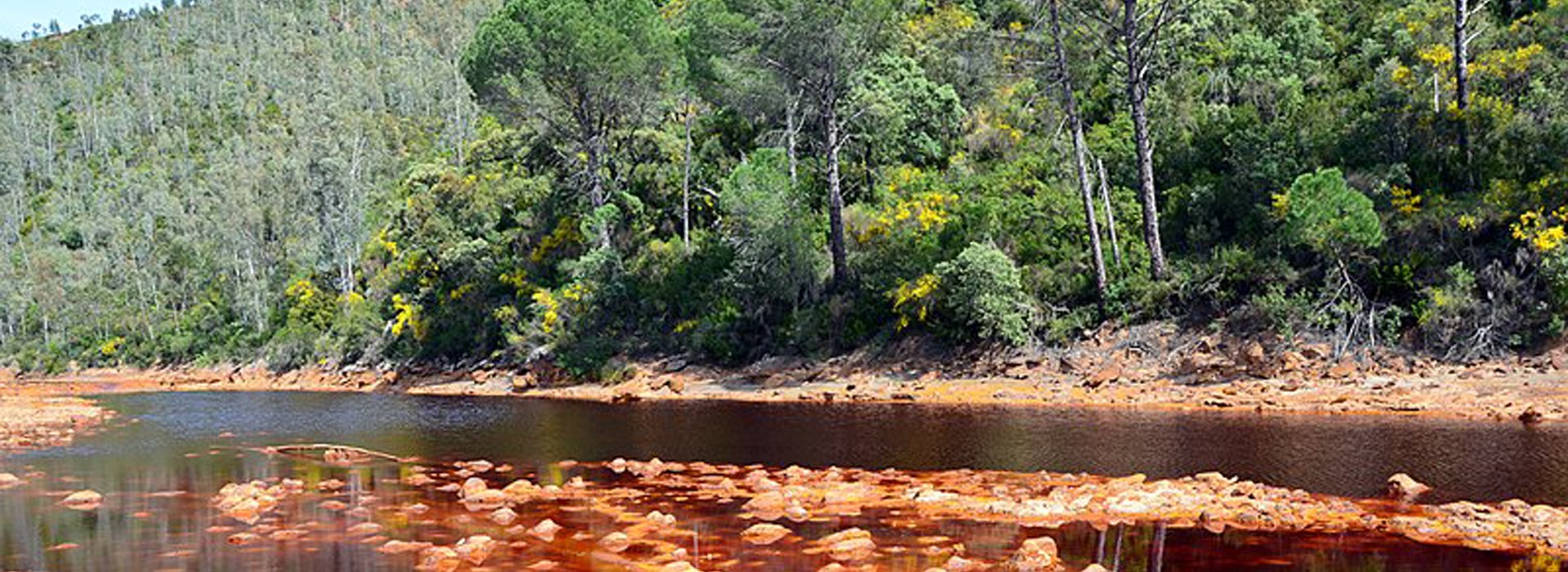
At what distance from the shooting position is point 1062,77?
38.2 meters

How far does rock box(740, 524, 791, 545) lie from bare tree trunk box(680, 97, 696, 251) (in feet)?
109

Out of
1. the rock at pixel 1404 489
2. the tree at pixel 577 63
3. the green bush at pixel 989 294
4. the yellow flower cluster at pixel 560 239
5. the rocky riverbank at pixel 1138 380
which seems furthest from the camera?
the yellow flower cluster at pixel 560 239

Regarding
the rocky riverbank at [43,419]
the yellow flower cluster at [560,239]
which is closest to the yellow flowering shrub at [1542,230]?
the yellow flower cluster at [560,239]

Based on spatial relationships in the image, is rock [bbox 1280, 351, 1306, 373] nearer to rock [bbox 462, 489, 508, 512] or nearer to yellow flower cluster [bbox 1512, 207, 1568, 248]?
yellow flower cluster [bbox 1512, 207, 1568, 248]

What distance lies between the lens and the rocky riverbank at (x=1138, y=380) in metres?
28.7

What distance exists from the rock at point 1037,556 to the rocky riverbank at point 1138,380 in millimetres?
16849

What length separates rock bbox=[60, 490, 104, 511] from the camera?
72.4 feet

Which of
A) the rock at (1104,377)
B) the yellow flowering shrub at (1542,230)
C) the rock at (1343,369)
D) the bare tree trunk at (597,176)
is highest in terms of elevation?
the bare tree trunk at (597,176)

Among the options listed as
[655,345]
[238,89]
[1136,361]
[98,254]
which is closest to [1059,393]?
[1136,361]

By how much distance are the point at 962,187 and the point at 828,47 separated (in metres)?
8.03

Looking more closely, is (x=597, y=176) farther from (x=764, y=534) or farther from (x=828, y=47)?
(x=764, y=534)

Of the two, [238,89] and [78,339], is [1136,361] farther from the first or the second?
[238,89]

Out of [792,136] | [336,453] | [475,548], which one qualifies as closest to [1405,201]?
[792,136]

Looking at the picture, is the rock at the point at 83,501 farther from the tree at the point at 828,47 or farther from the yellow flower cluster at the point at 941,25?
the yellow flower cluster at the point at 941,25
